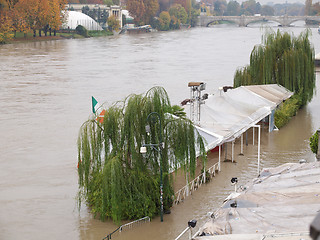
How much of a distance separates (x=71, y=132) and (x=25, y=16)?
6370 centimetres

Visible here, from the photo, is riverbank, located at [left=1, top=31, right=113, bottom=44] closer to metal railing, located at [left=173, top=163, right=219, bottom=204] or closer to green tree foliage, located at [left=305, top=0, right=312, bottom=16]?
metal railing, located at [left=173, top=163, right=219, bottom=204]

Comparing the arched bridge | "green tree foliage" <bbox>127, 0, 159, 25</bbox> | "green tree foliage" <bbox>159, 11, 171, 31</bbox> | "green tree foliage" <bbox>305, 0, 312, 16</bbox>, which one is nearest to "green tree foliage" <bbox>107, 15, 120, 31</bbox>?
"green tree foliage" <bbox>127, 0, 159, 25</bbox>

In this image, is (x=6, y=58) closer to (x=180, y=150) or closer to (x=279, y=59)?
(x=279, y=59)

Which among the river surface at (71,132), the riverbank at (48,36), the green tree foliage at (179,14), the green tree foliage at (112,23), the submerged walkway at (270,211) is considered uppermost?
the green tree foliage at (179,14)

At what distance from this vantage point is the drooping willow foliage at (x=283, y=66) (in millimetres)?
30906

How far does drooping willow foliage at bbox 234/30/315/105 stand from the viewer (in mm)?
30906

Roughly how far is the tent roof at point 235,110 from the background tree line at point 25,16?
2385 inches

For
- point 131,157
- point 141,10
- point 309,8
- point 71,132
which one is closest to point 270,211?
point 131,157

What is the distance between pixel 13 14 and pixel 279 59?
62.3 metres

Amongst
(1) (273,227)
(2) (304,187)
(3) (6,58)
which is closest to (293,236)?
(1) (273,227)

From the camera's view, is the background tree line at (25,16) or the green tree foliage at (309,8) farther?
the green tree foliage at (309,8)

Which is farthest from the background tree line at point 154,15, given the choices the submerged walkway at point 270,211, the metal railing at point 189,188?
the submerged walkway at point 270,211

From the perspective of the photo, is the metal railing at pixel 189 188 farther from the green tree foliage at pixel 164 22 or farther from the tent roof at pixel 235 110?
the green tree foliage at pixel 164 22

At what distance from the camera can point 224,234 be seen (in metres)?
11.0
